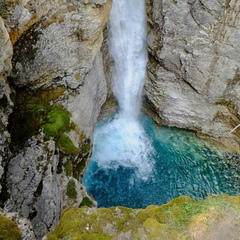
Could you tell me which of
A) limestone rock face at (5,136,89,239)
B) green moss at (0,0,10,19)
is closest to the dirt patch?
limestone rock face at (5,136,89,239)

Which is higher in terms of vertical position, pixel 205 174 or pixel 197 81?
pixel 197 81

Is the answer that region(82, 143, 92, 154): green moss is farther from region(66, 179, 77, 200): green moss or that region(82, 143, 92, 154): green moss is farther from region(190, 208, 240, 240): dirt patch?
region(190, 208, 240, 240): dirt patch

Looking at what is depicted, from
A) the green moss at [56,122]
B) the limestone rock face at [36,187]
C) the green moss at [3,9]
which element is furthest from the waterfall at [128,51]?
the limestone rock face at [36,187]

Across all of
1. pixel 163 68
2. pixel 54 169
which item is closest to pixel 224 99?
pixel 163 68

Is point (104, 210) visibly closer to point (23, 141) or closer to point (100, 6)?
point (23, 141)

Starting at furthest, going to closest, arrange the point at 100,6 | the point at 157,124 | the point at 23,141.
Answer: the point at 157,124 → the point at 100,6 → the point at 23,141

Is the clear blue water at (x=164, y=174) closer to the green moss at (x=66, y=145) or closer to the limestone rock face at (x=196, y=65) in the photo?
the limestone rock face at (x=196, y=65)
